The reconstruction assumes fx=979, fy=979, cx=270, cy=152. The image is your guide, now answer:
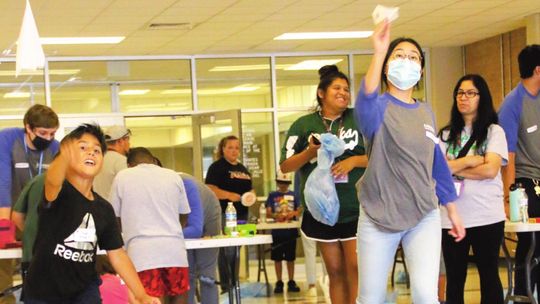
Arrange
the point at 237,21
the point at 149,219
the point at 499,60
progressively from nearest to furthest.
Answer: the point at 149,219 < the point at 237,21 < the point at 499,60

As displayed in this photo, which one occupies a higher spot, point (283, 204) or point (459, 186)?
point (459, 186)

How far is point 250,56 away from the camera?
14.8 meters

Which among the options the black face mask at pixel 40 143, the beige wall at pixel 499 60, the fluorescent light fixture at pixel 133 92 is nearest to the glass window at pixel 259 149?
the fluorescent light fixture at pixel 133 92

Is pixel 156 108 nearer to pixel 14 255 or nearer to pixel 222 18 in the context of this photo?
pixel 222 18

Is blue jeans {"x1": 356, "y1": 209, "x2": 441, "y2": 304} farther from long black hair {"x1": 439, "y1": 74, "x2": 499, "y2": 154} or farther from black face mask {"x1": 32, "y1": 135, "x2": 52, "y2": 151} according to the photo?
black face mask {"x1": 32, "y1": 135, "x2": 52, "y2": 151}

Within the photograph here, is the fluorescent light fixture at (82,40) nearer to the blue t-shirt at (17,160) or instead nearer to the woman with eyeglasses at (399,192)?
the blue t-shirt at (17,160)

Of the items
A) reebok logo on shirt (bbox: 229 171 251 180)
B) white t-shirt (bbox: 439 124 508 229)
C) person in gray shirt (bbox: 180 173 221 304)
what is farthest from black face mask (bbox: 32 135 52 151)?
reebok logo on shirt (bbox: 229 171 251 180)

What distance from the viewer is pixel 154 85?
48.0 feet

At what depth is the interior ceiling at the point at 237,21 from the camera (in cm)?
1052

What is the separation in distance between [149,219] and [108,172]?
1495 mm

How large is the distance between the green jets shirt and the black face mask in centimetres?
180

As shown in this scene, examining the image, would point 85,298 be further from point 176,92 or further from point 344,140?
point 176,92

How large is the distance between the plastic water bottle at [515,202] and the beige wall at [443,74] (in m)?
8.77

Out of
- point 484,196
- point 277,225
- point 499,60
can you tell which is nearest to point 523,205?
point 484,196
